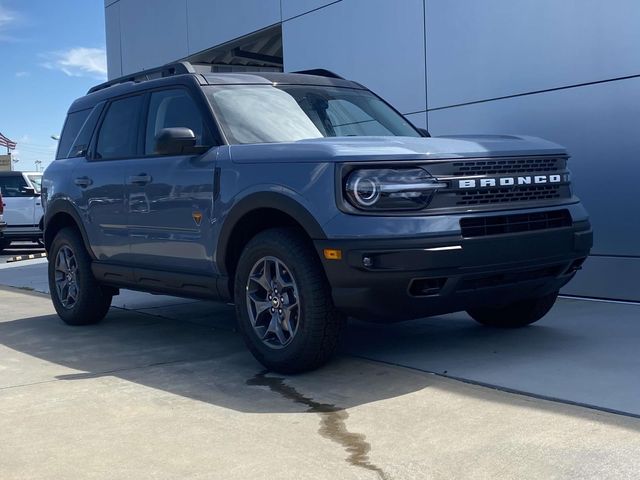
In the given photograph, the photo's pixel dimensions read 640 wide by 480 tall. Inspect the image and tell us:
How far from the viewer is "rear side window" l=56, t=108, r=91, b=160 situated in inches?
293

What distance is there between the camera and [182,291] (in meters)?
5.79

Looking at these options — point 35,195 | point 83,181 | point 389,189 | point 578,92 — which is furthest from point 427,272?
point 35,195

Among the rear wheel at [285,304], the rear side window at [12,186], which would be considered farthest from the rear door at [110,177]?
the rear side window at [12,186]

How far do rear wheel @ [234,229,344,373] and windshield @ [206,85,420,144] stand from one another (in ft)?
2.80

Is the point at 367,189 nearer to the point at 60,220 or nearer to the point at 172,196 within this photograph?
the point at 172,196

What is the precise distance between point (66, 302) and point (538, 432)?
4.85 meters

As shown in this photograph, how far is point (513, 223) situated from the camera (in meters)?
4.79

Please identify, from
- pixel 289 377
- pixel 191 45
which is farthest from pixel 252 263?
pixel 191 45

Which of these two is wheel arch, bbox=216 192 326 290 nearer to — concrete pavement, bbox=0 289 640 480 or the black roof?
concrete pavement, bbox=0 289 640 480

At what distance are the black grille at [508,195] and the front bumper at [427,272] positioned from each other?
231mm

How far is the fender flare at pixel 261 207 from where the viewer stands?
4.60 meters

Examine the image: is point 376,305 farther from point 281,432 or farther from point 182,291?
point 182,291

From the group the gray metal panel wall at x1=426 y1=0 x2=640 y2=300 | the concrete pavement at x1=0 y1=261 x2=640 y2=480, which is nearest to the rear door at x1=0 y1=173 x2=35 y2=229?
the concrete pavement at x1=0 y1=261 x2=640 y2=480

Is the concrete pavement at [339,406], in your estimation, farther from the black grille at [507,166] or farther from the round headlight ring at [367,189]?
the black grille at [507,166]
